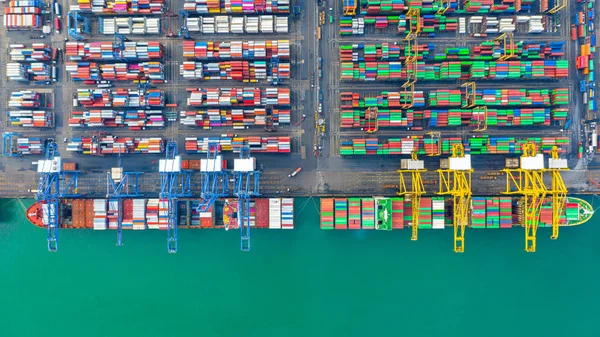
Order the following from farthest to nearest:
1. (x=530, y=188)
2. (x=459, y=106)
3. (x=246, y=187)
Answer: (x=459, y=106)
(x=530, y=188)
(x=246, y=187)

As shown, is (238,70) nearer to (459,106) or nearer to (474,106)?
(459,106)

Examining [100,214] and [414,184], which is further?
→ [414,184]

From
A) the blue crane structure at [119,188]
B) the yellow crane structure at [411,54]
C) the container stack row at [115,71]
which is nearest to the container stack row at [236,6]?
the container stack row at [115,71]

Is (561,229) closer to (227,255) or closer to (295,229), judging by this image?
(295,229)

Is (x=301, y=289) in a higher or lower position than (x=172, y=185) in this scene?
lower

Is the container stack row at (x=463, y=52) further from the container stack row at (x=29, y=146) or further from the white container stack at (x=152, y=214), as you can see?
the container stack row at (x=29, y=146)

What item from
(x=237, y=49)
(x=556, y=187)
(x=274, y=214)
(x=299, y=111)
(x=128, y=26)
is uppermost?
(x=128, y=26)

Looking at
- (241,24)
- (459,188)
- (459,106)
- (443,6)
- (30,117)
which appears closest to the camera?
(459,188)

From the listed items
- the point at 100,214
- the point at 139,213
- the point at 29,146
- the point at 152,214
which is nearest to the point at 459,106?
the point at 152,214
